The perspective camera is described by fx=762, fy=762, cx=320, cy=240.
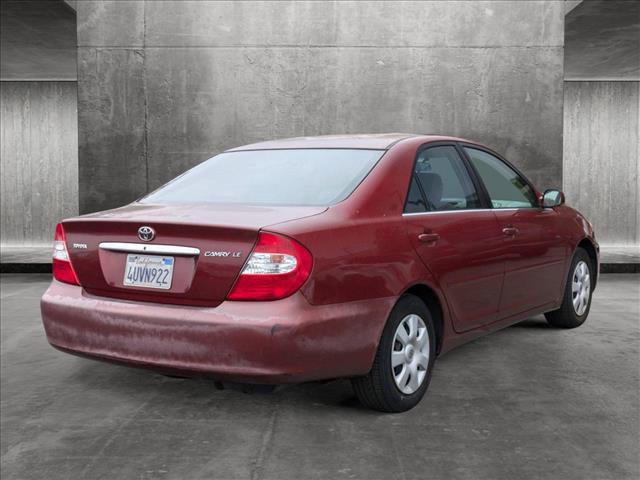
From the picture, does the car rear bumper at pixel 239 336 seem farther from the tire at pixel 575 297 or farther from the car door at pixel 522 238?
the tire at pixel 575 297

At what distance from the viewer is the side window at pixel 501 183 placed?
5.02 meters

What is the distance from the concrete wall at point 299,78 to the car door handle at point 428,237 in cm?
628

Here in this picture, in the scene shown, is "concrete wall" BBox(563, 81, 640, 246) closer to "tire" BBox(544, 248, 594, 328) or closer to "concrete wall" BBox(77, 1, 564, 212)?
"concrete wall" BBox(77, 1, 564, 212)

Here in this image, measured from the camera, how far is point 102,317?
368cm

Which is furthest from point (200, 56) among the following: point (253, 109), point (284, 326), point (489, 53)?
point (284, 326)

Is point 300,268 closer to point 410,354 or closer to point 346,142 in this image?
point 410,354

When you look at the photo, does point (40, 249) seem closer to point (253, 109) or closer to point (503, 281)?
point (253, 109)

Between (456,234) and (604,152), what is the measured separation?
12.5 metres

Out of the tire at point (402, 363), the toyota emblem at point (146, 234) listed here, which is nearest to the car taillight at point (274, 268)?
the toyota emblem at point (146, 234)

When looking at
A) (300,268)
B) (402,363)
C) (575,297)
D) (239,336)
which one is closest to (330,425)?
(402,363)

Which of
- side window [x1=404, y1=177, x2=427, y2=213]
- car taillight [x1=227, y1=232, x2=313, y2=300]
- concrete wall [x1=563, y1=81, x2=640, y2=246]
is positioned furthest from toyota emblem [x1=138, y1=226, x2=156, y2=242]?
concrete wall [x1=563, y1=81, x2=640, y2=246]

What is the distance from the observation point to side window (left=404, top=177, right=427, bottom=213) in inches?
162

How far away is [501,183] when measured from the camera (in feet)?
17.3

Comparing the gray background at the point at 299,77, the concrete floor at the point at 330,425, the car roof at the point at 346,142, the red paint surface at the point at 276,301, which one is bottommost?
the concrete floor at the point at 330,425
